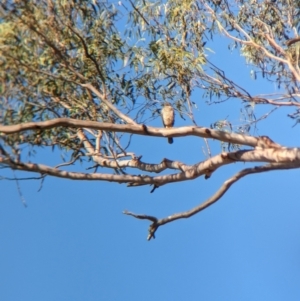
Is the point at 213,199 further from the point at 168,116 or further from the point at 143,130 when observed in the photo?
the point at 168,116

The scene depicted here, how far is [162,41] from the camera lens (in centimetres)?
608

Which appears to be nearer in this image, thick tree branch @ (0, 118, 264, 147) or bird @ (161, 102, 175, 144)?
thick tree branch @ (0, 118, 264, 147)

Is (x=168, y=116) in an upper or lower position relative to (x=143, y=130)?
upper

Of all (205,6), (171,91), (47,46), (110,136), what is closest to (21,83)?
(47,46)

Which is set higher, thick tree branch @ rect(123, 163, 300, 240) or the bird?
the bird

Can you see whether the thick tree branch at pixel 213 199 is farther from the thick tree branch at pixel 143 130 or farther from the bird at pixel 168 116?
the bird at pixel 168 116

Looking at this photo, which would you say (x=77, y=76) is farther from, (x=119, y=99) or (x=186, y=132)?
(x=186, y=132)

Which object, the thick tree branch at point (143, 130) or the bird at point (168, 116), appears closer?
the thick tree branch at point (143, 130)

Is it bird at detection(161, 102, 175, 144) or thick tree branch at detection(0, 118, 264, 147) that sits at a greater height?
bird at detection(161, 102, 175, 144)

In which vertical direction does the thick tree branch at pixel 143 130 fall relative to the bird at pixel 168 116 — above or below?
below

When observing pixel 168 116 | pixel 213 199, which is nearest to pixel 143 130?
pixel 213 199

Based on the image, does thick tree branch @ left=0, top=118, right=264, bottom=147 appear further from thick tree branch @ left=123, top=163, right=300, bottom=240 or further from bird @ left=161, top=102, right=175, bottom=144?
bird @ left=161, top=102, right=175, bottom=144

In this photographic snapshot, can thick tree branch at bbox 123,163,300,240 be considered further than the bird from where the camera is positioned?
No

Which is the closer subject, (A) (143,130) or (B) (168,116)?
(A) (143,130)
